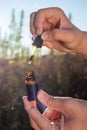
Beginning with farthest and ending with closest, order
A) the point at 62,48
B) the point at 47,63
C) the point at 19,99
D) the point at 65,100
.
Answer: the point at 47,63 → the point at 19,99 → the point at 62,48 → the point at 65,100

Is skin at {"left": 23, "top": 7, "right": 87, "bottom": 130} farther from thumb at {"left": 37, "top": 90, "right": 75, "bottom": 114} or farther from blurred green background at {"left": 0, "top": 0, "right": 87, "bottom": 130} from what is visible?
blurred green background at {"left": 0, "top": 0, "right": 87, "bottom": 130}

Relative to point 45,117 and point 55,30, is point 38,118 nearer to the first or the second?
point 45,117

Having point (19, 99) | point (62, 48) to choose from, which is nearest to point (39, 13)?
point (62, 48)

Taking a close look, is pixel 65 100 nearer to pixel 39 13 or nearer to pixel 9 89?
pixel 39 13

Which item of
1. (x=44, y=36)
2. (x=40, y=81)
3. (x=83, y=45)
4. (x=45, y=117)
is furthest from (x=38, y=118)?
(x=40, y=81)

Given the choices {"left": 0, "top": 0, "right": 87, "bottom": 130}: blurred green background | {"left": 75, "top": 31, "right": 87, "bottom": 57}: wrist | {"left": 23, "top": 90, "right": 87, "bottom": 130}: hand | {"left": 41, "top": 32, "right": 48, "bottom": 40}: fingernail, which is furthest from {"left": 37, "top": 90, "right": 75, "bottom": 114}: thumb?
{"left": 0, "top": 0, "right": 87, "bottom": 130}: blurred green background
